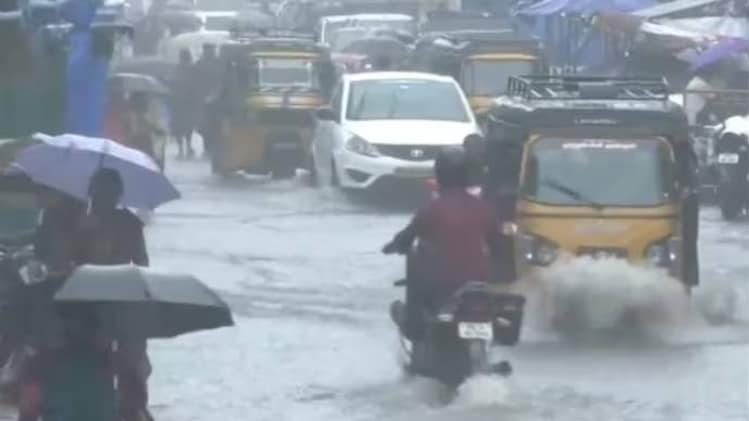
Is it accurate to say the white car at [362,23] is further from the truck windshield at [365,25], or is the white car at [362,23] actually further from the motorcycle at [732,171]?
the motorcycle at [732,171]

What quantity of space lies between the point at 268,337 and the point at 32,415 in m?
8.32

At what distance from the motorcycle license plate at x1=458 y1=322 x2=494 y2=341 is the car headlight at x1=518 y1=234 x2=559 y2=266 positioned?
13.3 ft

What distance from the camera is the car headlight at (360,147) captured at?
30.1 metres

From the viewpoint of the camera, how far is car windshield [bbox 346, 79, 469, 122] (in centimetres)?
3100

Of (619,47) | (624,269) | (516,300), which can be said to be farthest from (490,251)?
(619,47)

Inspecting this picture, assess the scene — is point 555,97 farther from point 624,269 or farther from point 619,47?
point 619,47

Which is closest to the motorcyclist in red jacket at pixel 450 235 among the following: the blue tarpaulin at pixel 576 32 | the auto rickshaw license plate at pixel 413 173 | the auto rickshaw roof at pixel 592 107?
the auto rickshaw roof at pixel 592 107

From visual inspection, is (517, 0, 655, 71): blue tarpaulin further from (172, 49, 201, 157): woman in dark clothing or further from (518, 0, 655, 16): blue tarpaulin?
(172, 49, 201, 157): woman in dark clothing

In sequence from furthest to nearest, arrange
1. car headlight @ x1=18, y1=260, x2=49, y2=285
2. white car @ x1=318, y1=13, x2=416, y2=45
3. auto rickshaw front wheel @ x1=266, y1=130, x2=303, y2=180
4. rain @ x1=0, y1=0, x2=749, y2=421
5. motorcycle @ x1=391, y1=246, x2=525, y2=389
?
white car @ x1=318, y1=13, x2=416, y2=45, auto rickshaw front wheel @ x1=266, y1=130, x2=303, y2=180, rain @ x1=0, y1=0, x2=749, y2=421, motorcycle @ x1=391, y1=246, x2=525, y2=389, car headlight @ x1=18, y1=260, x2=49, y2=285

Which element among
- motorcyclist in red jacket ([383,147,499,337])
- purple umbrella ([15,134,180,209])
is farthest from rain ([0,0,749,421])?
motorcyclist in red jacket ([383,147,499,337])

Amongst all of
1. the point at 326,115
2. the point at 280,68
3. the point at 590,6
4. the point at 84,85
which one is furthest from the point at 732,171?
the point at 590,6

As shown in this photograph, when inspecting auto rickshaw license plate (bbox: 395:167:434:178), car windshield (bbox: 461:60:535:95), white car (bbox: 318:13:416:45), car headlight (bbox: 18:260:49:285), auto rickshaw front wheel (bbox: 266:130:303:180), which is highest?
car headlight (bbox: 18:260:49:285)

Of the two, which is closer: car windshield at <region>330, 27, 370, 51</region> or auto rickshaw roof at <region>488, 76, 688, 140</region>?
auto rickshaw roof at <region>488, 76, 688, 140</region>

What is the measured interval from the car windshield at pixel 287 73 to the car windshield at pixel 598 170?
1720 cm
